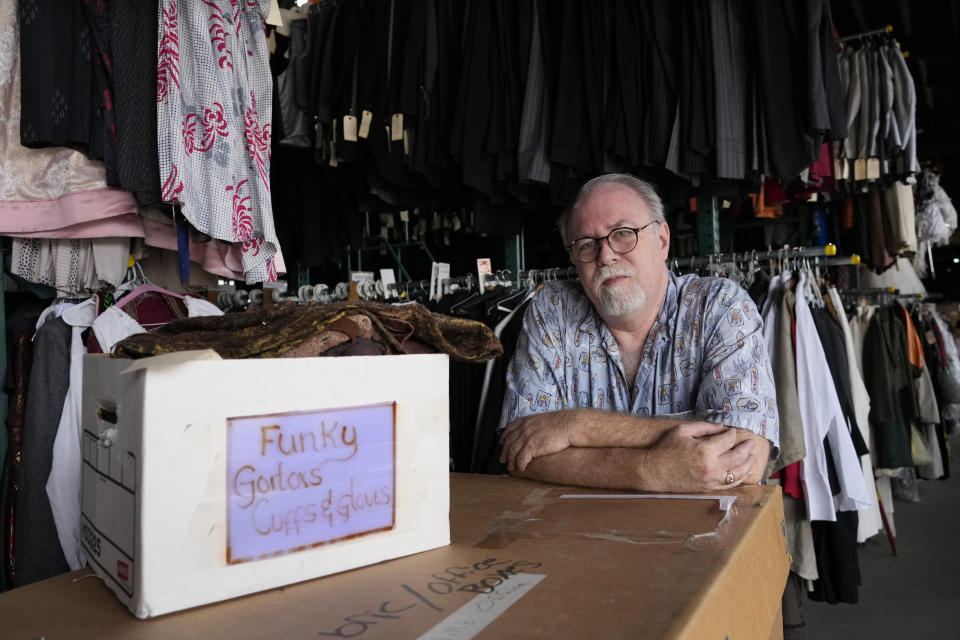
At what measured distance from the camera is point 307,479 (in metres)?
0.65

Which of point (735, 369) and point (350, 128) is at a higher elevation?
point (350, 128)

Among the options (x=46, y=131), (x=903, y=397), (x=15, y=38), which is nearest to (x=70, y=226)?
(x=46, y=131)

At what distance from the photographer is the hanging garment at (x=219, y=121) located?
1.88 metres

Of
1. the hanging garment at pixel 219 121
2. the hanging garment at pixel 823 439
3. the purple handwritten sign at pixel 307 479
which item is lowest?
the hanging garment at pixel 823 439

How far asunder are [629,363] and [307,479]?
4.18 feet

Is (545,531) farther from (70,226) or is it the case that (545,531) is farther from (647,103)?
(647,103)

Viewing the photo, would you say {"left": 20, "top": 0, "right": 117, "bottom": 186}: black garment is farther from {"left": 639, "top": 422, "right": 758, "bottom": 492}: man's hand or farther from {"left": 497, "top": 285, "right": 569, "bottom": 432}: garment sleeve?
{"left": 639, "top": 422, "right": 758, "bottom": 492}: man's hand

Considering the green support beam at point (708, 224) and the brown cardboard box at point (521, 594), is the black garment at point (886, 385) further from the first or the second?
the brown cardboard box at point (521, 594)

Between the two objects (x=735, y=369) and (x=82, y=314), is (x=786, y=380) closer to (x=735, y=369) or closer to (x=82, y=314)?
(x=735, y=369)

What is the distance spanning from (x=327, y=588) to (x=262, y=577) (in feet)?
0.22

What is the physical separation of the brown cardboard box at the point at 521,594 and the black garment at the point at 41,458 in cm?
144

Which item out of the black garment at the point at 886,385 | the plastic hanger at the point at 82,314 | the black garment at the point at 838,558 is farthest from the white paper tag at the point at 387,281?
the black garment at the point at 886,385

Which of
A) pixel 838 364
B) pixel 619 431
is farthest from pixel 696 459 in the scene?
pixel 838 364

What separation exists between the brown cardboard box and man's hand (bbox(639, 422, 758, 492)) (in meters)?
0.29
